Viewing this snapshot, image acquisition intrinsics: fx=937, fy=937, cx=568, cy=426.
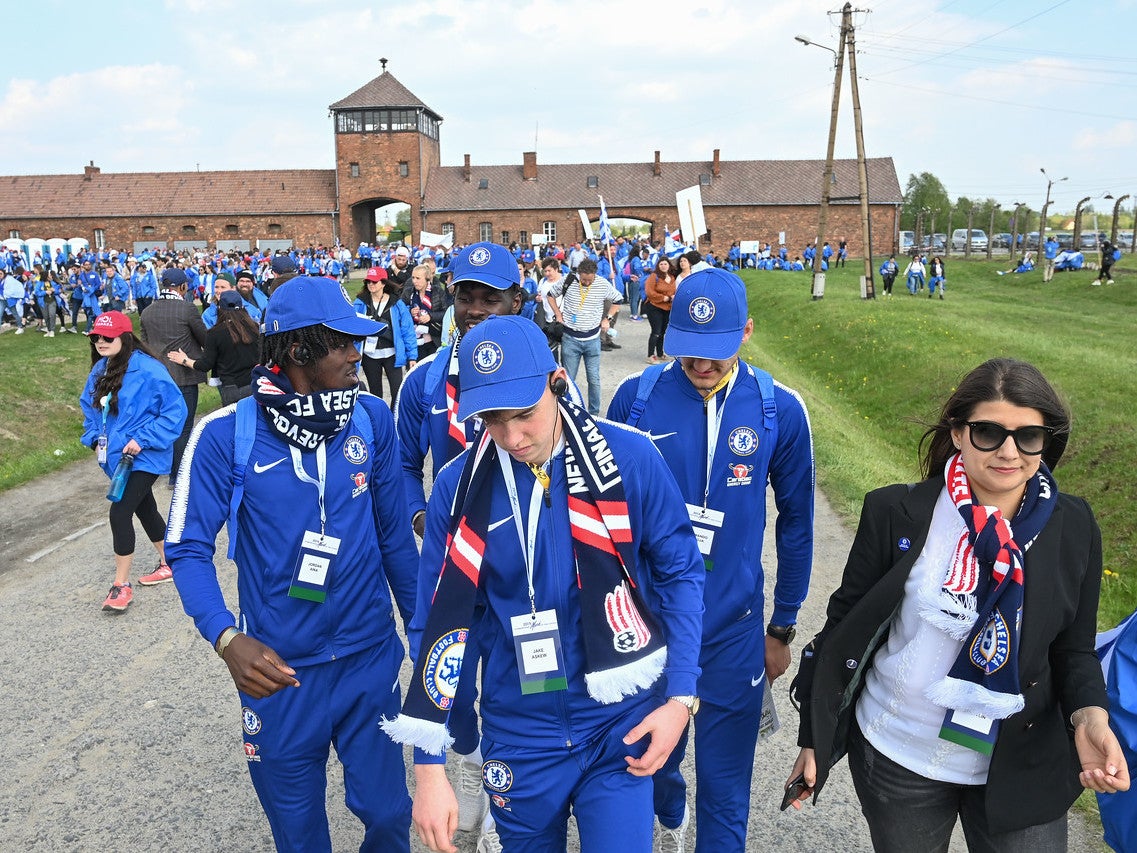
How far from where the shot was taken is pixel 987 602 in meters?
2.52

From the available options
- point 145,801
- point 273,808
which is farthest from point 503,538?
point 145,801

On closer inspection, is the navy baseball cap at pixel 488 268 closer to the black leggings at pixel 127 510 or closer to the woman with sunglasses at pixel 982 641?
the woman with sunglasses at pixel 982 641

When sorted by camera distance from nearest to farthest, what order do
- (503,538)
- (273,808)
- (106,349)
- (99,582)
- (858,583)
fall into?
(503,538), (858,583), (273,808), (106,349), (99,582)

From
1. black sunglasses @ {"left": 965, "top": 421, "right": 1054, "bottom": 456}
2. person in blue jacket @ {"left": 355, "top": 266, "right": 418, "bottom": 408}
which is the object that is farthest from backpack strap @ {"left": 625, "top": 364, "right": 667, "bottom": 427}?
person in blue jacket @ {"left": 355, "top": 266, "right": 418, "bottom": 408}

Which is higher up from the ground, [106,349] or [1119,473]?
[106,349]

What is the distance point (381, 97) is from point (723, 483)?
68.5 meters

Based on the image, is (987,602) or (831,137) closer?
(987,602)

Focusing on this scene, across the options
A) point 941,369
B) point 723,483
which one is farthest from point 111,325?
point 941,369

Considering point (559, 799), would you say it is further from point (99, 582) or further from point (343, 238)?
point (343, 238)

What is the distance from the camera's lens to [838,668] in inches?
110

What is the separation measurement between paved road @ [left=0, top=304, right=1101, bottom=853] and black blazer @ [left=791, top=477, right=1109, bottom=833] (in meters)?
1.60

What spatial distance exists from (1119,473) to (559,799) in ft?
34.6

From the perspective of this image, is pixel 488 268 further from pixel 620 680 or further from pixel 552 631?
pixel 620 680

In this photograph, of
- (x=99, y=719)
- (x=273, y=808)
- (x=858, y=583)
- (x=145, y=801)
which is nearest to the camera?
(x=858, y=583)
